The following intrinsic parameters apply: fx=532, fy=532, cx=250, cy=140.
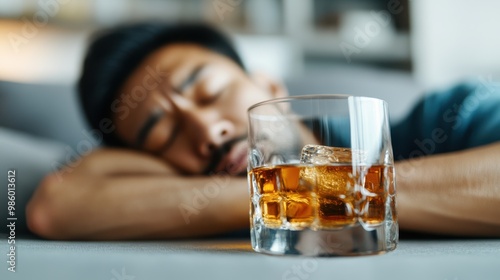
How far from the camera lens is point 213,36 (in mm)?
1433

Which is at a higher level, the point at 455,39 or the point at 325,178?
the point at 455,39

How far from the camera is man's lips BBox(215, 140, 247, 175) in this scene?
3.43 feet

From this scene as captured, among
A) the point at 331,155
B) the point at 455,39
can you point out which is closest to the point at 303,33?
the point at 455,39

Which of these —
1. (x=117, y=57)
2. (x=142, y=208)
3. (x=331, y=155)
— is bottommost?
(x=142, y=208)

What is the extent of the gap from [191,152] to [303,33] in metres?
1.41

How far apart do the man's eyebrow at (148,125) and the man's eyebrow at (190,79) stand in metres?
0.07

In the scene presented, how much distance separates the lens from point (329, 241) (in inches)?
20.7

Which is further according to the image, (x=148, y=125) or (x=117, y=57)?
(x=117, y=57)

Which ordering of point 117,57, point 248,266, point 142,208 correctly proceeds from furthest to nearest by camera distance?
point 117,57
point 142,208
point 248,266

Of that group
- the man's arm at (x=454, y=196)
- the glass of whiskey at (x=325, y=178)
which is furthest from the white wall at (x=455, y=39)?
the glass of whiskey at (x=325, y=178)

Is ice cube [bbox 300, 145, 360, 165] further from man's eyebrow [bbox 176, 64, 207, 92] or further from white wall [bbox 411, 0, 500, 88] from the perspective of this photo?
white wall [bbox 411, 0, 500, 88]

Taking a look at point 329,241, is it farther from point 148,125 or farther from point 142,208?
point 148,125

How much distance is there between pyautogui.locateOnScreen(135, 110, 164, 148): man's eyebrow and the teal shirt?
0.54 metres

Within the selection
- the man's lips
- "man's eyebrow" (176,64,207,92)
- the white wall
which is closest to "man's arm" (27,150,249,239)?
the man's lips
